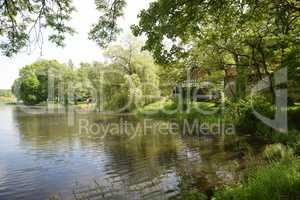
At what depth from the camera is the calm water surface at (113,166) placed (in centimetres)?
1108

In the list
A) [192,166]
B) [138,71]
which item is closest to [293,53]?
[192,166]

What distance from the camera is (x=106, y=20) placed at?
896 centimetres

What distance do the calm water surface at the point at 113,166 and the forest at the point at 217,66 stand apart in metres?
1.67

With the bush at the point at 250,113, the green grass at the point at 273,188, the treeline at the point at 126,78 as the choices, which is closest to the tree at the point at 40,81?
the treeline at the point at 126,78

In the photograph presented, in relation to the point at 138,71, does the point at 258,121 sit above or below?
below

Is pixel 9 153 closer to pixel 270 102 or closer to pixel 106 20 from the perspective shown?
pixel 106 20

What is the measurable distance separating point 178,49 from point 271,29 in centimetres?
1106

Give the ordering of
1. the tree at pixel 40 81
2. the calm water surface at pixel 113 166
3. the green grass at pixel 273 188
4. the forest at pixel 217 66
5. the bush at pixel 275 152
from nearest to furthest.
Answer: the green grass at pixel 273 188 < the forest at pixel 217 66 < the calm water surface at pixel 113 166 < the bush at pixel 275 152 < the tree at pixel 40 81

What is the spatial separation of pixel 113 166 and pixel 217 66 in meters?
14.1

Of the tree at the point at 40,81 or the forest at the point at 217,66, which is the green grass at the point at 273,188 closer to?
the forest at the point at 217,66

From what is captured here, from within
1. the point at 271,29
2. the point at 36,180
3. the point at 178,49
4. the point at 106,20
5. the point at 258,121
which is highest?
the point at 271,29

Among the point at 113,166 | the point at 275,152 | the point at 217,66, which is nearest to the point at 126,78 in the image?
the point at 217,66

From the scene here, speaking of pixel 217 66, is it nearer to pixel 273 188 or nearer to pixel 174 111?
pixel 174 111

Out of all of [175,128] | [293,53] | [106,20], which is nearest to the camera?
[106,20]
